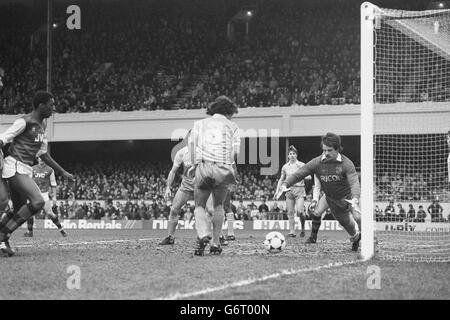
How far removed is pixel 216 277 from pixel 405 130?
905 inches

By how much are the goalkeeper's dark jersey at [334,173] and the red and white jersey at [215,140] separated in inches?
73.5

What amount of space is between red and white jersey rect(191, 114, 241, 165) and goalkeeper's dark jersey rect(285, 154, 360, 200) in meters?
1.87

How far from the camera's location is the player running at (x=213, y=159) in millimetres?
9352

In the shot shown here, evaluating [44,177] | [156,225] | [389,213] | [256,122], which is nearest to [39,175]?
[44,177]

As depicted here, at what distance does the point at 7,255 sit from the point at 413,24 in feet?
27.0

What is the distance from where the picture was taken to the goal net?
31.4 feet

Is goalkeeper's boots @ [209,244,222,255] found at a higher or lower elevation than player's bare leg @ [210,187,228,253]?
lower

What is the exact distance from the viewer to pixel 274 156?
3391 centimetres

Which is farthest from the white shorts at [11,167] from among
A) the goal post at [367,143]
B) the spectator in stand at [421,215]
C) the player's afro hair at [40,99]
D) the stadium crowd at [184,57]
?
the stadium crowd at [184,57]

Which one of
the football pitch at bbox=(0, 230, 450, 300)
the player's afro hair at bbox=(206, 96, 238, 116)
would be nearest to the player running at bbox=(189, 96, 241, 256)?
the player's afro hair at bbox=(206, 96, 238, 116)

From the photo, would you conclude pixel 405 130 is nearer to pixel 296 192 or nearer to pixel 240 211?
pixel 240 211

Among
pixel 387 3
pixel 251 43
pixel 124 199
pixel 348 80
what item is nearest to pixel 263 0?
pixel 251 43

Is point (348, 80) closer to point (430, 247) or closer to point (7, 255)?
point (430, 247)

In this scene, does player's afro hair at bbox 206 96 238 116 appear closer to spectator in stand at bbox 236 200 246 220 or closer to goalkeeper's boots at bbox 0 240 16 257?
goalkeeper's boots at bbox 0 240 16 257
